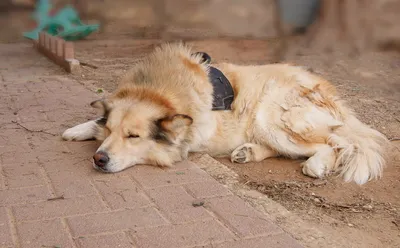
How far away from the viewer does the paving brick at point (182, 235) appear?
2.59 m

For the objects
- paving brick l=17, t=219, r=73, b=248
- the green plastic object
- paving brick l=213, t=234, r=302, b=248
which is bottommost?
the green plastic object

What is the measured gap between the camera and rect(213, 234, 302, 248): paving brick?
2593 mm

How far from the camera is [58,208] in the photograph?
9.76 feet

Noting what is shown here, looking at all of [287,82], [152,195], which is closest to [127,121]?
[152,195]

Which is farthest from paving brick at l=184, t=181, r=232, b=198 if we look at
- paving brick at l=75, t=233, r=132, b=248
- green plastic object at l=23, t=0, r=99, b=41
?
green plastic object at l=23, t=0, r=99, b=41

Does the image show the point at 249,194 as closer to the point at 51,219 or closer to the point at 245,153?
the point at 245,153

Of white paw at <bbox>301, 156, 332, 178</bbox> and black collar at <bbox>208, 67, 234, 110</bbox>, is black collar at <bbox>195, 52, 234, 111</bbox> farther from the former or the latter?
white paw at <bbox>301, 156, 332, 178</bbox>

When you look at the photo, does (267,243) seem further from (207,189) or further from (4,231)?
(4,231)

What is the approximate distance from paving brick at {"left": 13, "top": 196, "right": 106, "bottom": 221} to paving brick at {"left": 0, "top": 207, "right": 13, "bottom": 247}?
63 mm

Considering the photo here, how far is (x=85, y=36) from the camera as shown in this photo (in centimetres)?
1105

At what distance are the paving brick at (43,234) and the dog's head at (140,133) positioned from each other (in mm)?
875

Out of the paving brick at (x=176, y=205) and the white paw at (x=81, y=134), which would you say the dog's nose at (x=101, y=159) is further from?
the white paw at (x=81, y=134)

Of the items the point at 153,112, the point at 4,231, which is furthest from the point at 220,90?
the point at 4,231

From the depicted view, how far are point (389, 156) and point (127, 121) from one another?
2.31 metres
